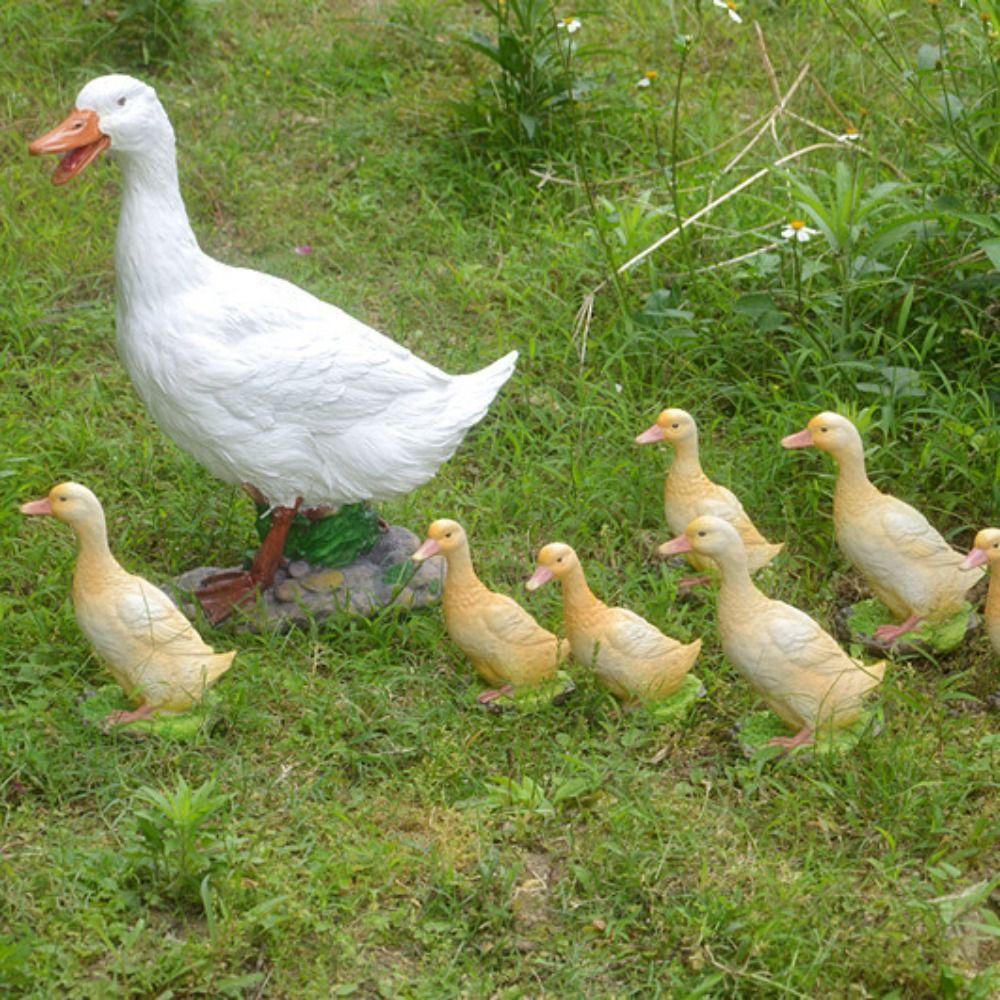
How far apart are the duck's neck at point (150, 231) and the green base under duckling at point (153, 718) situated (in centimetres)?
108

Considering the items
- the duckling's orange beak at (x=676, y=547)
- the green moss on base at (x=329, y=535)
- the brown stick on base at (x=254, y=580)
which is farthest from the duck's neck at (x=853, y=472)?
the brown stick on base at (x=254, y=580)

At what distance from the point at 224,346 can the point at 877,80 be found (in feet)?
12.6

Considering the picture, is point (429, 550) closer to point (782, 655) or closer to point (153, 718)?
point (153, 718)

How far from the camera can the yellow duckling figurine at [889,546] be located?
4250 millimetres

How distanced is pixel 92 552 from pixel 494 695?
1.14m

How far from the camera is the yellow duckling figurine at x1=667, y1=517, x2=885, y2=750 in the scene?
3.88 meters

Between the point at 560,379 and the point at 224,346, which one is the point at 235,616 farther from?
the point at 560,379

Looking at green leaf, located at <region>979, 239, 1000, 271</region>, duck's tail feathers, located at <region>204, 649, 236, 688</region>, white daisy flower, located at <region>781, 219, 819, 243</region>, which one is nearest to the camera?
duck's tail feathers, located at <region>204, 649, 236, 688</region>

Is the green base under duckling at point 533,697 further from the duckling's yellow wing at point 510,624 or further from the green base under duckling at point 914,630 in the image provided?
the green base under duckling at point 914,630

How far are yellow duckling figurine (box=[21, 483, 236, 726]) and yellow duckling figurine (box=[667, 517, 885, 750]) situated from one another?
1359mm

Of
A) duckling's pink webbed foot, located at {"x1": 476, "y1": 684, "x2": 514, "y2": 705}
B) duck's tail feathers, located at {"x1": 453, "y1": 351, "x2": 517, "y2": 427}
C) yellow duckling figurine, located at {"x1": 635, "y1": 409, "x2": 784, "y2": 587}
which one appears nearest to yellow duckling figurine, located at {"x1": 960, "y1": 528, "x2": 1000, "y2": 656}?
yellow duckling figurine, located at {"x1": 635, "y1": 409, "x2": 784, "y2": 587}

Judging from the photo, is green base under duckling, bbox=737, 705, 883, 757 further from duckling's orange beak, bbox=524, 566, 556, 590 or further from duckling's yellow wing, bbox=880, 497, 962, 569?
duckling's orange beak, bbox=524, 566, 556, 590

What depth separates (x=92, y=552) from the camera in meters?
3.93

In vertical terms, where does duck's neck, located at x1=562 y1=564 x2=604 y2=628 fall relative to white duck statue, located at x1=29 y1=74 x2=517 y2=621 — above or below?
below
